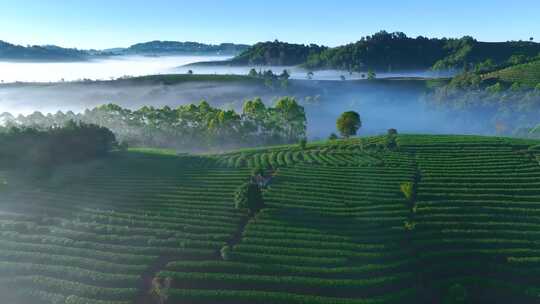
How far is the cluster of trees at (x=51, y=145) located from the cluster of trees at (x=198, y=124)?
21243 millimetres

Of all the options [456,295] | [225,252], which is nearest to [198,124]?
[225,252]

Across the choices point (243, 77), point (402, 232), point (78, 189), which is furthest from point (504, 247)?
point (243, 77)

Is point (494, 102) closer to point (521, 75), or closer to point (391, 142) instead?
point (521, 75)

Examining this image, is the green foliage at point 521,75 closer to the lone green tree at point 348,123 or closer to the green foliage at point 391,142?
the lone green tree at point 348,123

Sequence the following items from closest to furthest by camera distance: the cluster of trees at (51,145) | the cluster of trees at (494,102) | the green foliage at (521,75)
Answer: the cluster of trees at (51,145) < the cluster of trees at (494,102) < the green foliage at (521,75)

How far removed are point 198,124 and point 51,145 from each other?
33.6 meters

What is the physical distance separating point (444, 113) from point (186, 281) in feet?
395

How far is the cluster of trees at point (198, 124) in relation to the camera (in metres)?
85.6

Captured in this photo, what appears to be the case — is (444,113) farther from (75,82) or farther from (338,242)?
(75,82)

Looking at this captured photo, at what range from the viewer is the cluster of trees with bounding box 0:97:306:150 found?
85.6 m

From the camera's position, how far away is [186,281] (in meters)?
30.1

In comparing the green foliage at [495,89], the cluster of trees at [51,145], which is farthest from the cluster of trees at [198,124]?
the green foliage at [495,89]

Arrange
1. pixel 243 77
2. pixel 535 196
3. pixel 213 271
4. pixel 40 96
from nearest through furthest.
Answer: pixel 213 271, pixel 535 196, pixel 40 96, pixel 243 77

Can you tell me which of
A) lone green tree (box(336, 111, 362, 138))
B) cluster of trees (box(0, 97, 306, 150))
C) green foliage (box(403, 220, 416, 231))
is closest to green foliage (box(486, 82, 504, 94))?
cluster of trees (box(0, 97, 306, 150))
